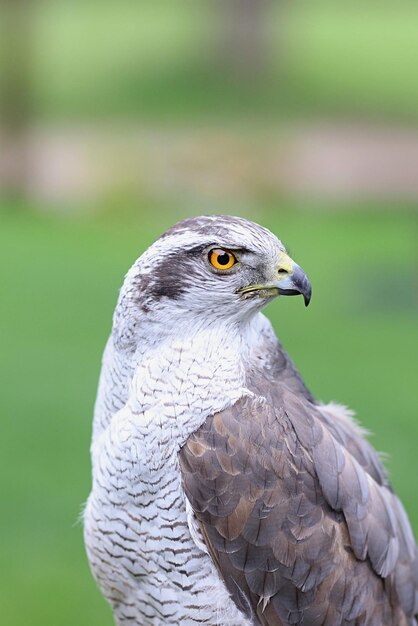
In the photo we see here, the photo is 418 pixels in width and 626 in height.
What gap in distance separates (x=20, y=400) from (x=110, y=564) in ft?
16.2

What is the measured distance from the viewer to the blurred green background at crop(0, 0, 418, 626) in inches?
292

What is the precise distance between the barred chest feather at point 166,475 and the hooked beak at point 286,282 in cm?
21

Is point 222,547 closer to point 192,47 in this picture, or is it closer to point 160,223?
point 160,223

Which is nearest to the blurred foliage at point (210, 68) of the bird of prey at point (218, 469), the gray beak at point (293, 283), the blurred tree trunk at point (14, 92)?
the blurred tree trunk at point (14, 92)

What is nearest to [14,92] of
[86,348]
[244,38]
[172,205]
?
[172,205]

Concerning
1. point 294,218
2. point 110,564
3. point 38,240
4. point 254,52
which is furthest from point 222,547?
point 254,52

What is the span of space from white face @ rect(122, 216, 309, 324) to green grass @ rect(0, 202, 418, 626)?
110 inches

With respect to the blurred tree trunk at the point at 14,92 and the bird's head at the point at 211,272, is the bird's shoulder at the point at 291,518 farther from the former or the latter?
the blurred tree trunk at the point at 14,92

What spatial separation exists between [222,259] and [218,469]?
24.0 inches

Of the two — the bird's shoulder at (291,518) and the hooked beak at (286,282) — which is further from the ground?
the hooked beak at (286,282)

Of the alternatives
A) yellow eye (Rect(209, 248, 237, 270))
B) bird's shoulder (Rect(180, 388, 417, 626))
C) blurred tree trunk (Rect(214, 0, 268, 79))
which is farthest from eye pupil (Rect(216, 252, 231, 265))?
blurred tree trunk (Rect(214, 0, 268, 79))

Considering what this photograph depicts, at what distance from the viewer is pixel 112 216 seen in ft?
45.4

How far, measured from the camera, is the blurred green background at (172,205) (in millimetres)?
7410

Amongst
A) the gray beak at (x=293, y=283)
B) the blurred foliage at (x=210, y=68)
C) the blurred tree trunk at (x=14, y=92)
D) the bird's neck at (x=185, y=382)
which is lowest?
the bird's neck at (x=185, y=382)
